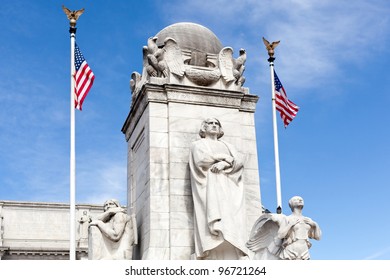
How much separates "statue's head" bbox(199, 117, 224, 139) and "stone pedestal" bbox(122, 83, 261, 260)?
48 cm

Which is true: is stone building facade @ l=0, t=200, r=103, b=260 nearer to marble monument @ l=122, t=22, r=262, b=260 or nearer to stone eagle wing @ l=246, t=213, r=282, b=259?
marble monument @ l=122, t=22, r=262, b=260

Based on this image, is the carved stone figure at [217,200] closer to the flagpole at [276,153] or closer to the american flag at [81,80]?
the flagpole at [276,153]

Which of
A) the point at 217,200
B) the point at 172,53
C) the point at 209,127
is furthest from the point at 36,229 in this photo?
the point at 217,200

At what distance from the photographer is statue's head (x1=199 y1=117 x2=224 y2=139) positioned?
16625 millimetres

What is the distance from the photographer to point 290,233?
1437 centimetres

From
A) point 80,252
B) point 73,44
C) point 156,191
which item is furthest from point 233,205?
point 80,252

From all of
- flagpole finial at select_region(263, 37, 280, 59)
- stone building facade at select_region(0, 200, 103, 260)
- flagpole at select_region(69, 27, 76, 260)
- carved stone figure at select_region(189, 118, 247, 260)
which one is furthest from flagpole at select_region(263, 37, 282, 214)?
stone building facade at select_region(0, 200, 103, 260)

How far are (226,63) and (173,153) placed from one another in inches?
123

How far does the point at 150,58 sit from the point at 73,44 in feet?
11.1

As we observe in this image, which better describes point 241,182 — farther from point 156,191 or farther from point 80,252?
point 80,252

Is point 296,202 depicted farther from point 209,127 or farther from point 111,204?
point 111,204

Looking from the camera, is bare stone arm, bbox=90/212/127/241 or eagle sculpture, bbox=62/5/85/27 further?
eagle sculpture, bbox=62/5/85/27
